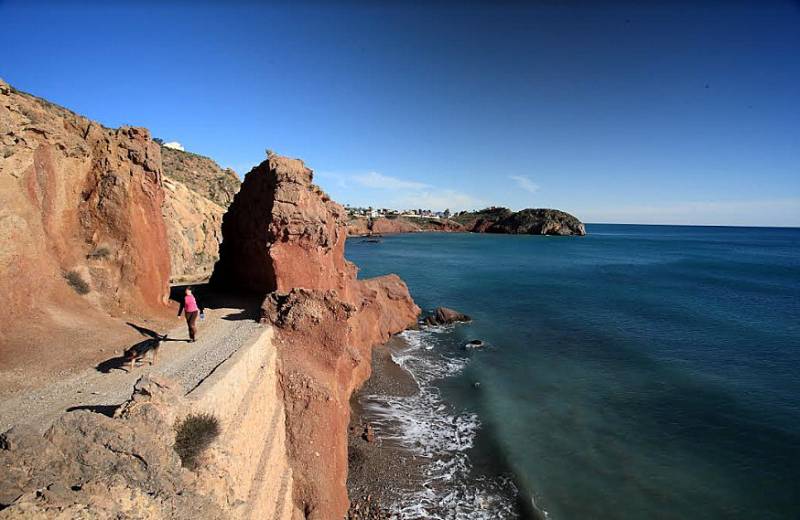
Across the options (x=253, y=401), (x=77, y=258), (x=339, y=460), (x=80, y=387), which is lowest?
(x=339, y=460)

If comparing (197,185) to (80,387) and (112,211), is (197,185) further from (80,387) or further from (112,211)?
(80,387)

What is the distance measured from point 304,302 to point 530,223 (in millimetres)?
152569

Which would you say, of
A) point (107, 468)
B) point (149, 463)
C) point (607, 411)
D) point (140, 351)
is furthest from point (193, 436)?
point (607, 411)

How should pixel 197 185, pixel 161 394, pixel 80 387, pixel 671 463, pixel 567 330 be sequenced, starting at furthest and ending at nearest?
1. pixel 197 185
2. pixel 567 330
3. pixel 671 463
4. pixel 80 387
5. pixel 161 394

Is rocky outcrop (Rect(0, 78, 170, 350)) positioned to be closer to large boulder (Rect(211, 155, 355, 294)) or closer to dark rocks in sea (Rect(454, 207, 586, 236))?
large boulder (Rect(211, 155, 355, 294))

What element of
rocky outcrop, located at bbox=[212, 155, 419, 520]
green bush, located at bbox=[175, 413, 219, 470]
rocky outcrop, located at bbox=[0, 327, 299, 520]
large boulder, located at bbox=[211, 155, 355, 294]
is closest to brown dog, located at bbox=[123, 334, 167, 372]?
rocky outcrop, located at bbox=[0, 327, 299, 520]

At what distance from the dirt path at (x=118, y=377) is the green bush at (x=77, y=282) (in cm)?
269

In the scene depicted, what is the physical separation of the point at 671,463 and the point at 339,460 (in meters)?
13.2

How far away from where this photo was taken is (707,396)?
20656 millimetres

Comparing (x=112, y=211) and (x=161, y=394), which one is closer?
(x=161, y=394)

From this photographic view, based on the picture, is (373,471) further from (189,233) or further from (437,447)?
(189,233)

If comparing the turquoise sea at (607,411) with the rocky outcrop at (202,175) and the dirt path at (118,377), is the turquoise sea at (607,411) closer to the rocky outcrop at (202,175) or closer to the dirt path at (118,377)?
the dirt path at (118,377)

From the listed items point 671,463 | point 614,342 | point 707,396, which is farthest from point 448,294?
point 671,463

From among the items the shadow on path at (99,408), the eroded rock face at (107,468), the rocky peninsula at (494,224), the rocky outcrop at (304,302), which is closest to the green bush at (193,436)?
the eroded rock face at (107,468)
